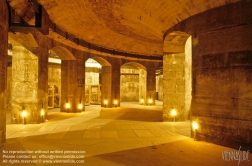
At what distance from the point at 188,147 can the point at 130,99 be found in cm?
1939

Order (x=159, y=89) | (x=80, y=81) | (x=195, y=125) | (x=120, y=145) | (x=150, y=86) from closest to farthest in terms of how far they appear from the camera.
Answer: (x=120, y=145) < (x=195, y=125) < (x=80, y=81) < (x=150, y=86) < (x=159, y=89)

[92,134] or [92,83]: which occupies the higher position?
[92,83]

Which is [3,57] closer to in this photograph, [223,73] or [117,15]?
[117,15]

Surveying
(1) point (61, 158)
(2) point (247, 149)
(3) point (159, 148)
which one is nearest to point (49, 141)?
(1) point (61, 158)

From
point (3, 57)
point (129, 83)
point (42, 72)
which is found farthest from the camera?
point (129, 83)

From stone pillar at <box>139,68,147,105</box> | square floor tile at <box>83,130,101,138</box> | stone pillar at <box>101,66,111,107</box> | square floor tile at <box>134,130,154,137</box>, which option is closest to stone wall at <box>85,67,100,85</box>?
stone pillar at <box>101,66,111,107</box>

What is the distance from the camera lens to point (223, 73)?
6.75 meters

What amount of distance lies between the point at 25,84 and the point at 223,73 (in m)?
9.19

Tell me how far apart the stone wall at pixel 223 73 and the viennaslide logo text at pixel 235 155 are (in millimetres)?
368

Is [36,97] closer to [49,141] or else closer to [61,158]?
[49,141]

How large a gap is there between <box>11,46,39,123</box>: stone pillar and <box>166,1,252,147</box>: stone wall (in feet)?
25.7

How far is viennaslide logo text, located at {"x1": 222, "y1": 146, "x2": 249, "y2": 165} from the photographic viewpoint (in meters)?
5.46

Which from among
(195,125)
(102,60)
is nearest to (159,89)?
(102,60)

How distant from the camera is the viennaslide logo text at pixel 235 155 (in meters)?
5.46
